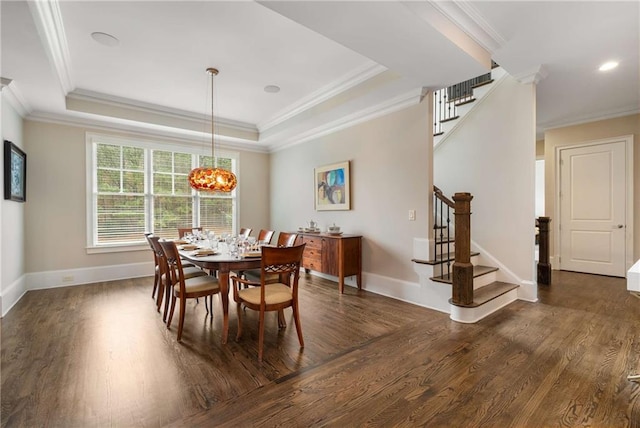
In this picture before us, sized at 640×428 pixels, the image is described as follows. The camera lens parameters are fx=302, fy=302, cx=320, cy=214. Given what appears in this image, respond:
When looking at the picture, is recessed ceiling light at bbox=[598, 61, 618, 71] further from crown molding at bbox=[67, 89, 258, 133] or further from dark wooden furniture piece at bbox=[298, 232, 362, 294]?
crown molding at bbox=[67, 89, 258, 133]

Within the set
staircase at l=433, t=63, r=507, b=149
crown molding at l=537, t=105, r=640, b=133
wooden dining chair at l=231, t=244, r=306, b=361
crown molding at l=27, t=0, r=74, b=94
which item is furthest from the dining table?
crown molding at l=537, t=105, r=640, b=133

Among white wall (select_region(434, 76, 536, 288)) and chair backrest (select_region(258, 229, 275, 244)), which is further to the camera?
chair backrest (select_region(258, 229, 275, 244))

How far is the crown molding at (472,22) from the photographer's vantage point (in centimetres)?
248

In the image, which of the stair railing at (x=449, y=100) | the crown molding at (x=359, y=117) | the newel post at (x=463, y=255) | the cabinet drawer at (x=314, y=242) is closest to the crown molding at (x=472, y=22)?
the crown molding at (x=359, y=117)

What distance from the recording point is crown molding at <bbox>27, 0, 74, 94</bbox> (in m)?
2.38

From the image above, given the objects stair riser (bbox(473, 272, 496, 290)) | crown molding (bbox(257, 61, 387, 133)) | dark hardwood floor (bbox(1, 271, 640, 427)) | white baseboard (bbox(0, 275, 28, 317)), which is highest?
crown molding (bbox(257, 61, 387, 133))

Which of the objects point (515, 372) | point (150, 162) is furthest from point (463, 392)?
point (150, 162)

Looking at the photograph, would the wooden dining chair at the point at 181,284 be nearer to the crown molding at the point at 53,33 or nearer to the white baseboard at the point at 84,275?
the crown molding at the point at 53,33

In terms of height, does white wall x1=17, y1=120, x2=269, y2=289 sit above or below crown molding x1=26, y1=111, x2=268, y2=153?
below

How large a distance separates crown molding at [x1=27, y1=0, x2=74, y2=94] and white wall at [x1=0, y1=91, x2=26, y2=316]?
954 mm

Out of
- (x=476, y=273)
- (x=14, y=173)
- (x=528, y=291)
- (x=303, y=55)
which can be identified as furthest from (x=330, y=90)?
(x=14, y=173)

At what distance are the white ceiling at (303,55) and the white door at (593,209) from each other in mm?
800

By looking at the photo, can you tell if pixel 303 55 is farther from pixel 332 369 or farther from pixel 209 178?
pixel 332 369

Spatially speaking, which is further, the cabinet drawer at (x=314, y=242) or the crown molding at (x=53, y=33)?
the cabinet drawer at (x=314, y=242)
